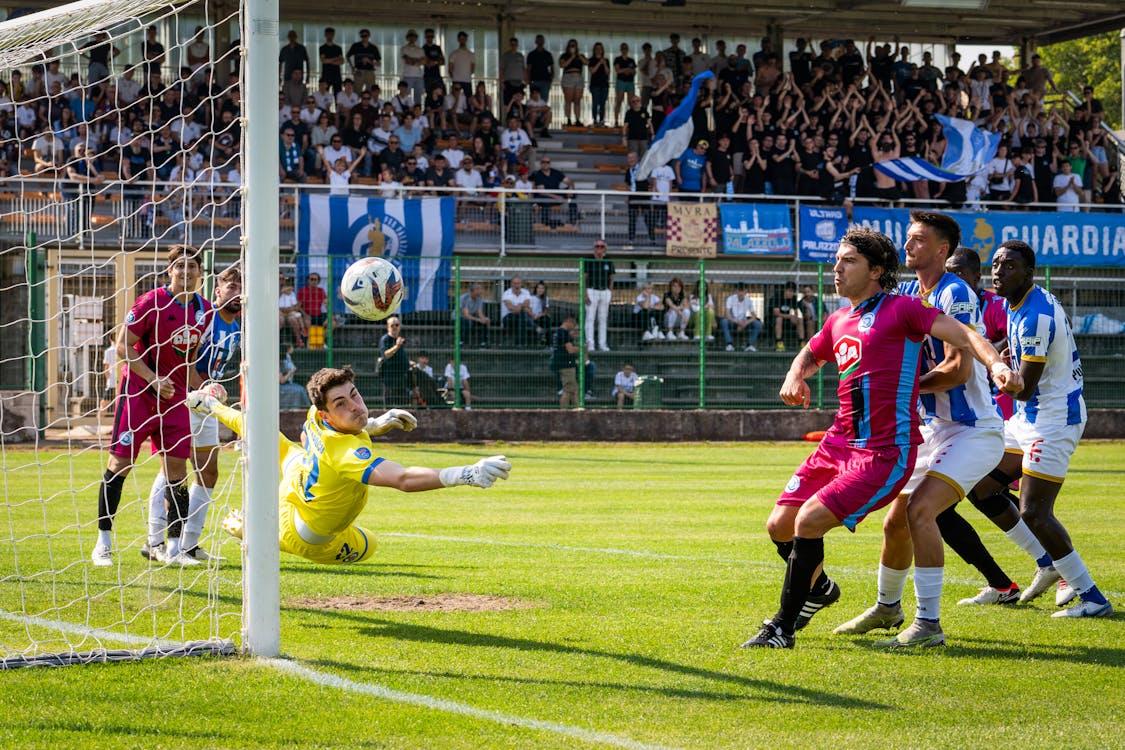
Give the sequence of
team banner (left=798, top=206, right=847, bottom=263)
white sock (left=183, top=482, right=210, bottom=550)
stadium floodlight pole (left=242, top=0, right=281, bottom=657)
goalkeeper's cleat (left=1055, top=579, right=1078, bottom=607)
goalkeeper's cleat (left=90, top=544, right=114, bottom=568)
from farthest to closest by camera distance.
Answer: team banner (left=798, top=206, right=847, bottom=263)
white sock (left=183, top=482, right=210, bottom=550)
goalkeeper's cleat (left=90, top=544, right=114, bottom=568)
goalkeeper's cleat (left=1055, top=579, right=1078, bottom=607)
stadium floodlight pole (left=242, top=0, right=281, bottom=657)

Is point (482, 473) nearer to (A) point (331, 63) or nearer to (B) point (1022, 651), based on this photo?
(B) point (1022, 651)

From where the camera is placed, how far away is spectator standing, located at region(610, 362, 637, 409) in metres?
24.5

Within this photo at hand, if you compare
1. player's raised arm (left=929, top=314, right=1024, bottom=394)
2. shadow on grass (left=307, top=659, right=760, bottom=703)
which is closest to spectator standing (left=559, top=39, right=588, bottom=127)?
player's raised arm (left=929, top=314, right=1024, bottom=394)

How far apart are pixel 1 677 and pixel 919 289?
518 centimetres

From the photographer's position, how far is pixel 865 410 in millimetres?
6648

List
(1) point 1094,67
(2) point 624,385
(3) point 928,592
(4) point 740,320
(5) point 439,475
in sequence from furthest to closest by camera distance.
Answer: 1. (1) point 1094,67
2. (4) point 740,320
3. (2) point 624,385
4. (3) point 928,592
5. (5) point 439,475

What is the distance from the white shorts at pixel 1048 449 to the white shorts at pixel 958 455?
123 centimetres

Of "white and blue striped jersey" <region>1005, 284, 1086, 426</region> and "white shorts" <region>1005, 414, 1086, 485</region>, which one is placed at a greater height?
"white and blue striped jersey" <region>1005, 284, 1086, 426</region>

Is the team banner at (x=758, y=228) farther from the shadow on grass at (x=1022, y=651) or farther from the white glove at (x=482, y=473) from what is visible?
the white glove at (x=482, y=473)

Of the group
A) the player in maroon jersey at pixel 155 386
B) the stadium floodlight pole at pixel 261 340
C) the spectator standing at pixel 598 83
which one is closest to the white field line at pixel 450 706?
the stadium floodlight pole at pixel 261 340

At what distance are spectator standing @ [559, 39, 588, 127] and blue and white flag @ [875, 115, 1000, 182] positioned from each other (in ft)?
25.0

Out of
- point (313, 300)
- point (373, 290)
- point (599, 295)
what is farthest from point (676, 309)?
point (373, 290)

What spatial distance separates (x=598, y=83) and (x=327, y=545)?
25.7 meters

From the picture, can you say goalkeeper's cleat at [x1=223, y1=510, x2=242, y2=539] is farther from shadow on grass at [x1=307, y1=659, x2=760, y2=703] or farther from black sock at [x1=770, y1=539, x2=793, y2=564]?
black sock at [x1=770, y1=539, x2=793, y2=564]
